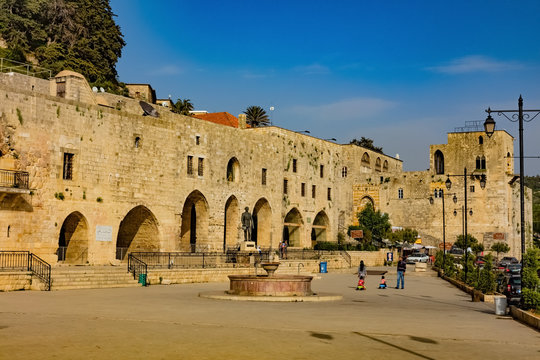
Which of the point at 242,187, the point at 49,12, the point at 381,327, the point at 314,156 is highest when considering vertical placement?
the point at 49,12

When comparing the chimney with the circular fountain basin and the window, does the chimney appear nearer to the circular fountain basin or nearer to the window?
the window

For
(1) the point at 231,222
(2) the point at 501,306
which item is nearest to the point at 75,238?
(1) the point at 231,222

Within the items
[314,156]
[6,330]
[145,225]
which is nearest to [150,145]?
[145,225]

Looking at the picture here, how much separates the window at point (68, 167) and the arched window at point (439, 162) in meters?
44.3

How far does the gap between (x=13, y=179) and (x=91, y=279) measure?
7.33m

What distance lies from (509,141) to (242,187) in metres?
34.2

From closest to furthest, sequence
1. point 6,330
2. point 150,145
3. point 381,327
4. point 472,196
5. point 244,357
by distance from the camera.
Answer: point 244,357
point 6,330
point 381,327
point 150,145
point 472,196

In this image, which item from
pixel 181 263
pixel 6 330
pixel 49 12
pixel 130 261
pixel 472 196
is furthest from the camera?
pixel 472 196

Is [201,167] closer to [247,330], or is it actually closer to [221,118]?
[221,118]

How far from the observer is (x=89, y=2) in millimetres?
53656

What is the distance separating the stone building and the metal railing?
0.17ft

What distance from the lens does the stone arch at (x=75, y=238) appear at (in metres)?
31.3

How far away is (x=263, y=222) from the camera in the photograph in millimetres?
48094

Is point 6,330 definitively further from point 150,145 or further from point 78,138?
point 150,145
